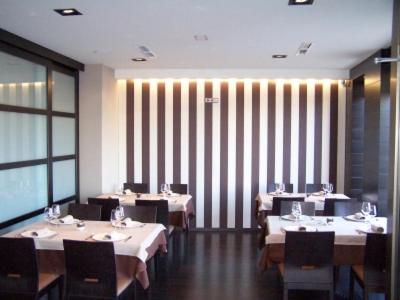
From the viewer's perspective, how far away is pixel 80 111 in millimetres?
6633

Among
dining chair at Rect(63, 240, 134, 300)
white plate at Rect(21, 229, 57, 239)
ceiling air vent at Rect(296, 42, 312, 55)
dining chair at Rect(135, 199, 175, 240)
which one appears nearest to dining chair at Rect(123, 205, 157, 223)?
dining chair at Rect(135, 199, 175, 240)

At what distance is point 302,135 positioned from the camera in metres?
7.18

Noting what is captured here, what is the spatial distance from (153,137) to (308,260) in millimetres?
4453

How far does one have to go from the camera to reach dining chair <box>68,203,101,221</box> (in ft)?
14.9

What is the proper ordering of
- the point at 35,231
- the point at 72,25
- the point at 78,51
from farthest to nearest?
the point at 78,51 < the point at 72,25 < the point at 35,231

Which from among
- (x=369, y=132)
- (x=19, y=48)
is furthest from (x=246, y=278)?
(x=19, y=48)

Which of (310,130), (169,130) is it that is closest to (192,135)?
(169,130)

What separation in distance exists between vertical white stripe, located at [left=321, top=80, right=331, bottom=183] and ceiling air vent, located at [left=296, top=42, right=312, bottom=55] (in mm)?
1766

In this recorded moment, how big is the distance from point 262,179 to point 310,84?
1.95 meters

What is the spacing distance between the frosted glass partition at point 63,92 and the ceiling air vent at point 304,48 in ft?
11.9

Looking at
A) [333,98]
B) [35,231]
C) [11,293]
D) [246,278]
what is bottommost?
[246,278]

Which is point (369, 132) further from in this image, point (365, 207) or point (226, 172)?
point (226, 172)

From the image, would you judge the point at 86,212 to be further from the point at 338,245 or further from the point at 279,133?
the point at 279,133

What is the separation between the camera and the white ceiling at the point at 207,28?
3590mm
